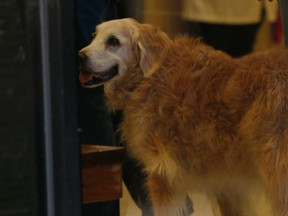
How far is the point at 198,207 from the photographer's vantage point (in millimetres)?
2205

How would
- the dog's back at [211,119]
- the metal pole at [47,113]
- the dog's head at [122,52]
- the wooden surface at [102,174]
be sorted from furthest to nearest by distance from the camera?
the dog's head at [122,52] → the wooden surface at [102,174] → the dog's back at [211,119] → the metal pole at [47,113]

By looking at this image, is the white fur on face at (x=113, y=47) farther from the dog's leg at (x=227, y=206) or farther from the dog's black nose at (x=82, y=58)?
the dog's leg at (x=227, y=206)

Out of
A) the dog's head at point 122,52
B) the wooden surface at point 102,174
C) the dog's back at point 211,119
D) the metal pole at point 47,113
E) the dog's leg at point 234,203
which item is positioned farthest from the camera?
the dog's leg at point 234,203

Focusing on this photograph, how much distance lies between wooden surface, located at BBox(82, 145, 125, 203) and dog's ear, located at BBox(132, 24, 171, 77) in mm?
332

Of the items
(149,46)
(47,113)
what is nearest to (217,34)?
(149,46)

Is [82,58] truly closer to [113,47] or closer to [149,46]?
[113,47]

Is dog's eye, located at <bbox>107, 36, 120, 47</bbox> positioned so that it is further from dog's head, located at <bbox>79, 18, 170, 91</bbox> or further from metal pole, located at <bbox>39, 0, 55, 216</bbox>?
metal pole, located at <bbox>39, 0, 55, 216</bbox>

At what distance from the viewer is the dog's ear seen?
1934 millimetres

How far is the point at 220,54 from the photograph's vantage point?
1.90m

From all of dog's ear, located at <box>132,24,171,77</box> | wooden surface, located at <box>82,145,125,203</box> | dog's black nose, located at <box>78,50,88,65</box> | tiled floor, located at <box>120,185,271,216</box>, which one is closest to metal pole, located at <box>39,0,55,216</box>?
wooden surface, located at <box>82,145,125,203</box>

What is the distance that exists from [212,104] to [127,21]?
1.58 ft

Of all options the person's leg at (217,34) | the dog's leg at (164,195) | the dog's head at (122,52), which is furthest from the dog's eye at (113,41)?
the dog's leg at (164,195)

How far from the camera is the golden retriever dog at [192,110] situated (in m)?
1.66

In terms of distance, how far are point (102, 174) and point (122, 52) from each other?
0.47 m
